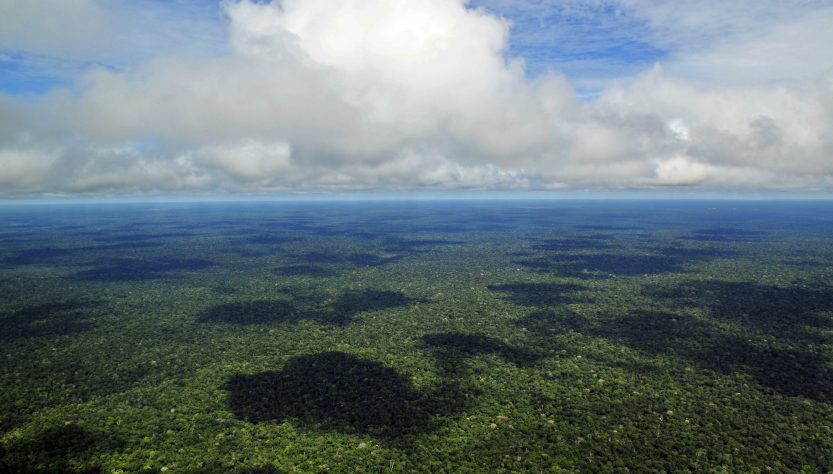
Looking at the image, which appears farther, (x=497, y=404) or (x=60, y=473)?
(x=497, y=404)

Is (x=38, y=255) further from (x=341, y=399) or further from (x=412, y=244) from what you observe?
(x=341, y=399)

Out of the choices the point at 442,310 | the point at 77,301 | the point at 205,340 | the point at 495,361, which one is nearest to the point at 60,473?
the point at 205,340

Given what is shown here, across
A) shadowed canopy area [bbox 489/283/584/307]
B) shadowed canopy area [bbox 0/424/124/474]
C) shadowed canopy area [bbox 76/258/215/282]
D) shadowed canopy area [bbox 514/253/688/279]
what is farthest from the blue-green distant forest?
shadowed canopy area [bbox 76/258/215/282]

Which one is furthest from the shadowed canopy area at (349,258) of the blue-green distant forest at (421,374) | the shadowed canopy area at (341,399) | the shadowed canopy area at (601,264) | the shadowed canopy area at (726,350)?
the shadowed canopy area at (341,399)

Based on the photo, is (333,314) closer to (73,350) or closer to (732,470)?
(73,350)

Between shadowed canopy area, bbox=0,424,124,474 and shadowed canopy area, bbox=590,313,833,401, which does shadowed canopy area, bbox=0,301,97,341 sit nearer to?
shadowed canopy area, bbox=0,424,124,474

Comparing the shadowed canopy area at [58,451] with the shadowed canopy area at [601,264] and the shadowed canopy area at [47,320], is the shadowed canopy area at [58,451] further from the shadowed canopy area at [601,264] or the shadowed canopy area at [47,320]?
→ the shadowed canopy area at [601,264]
